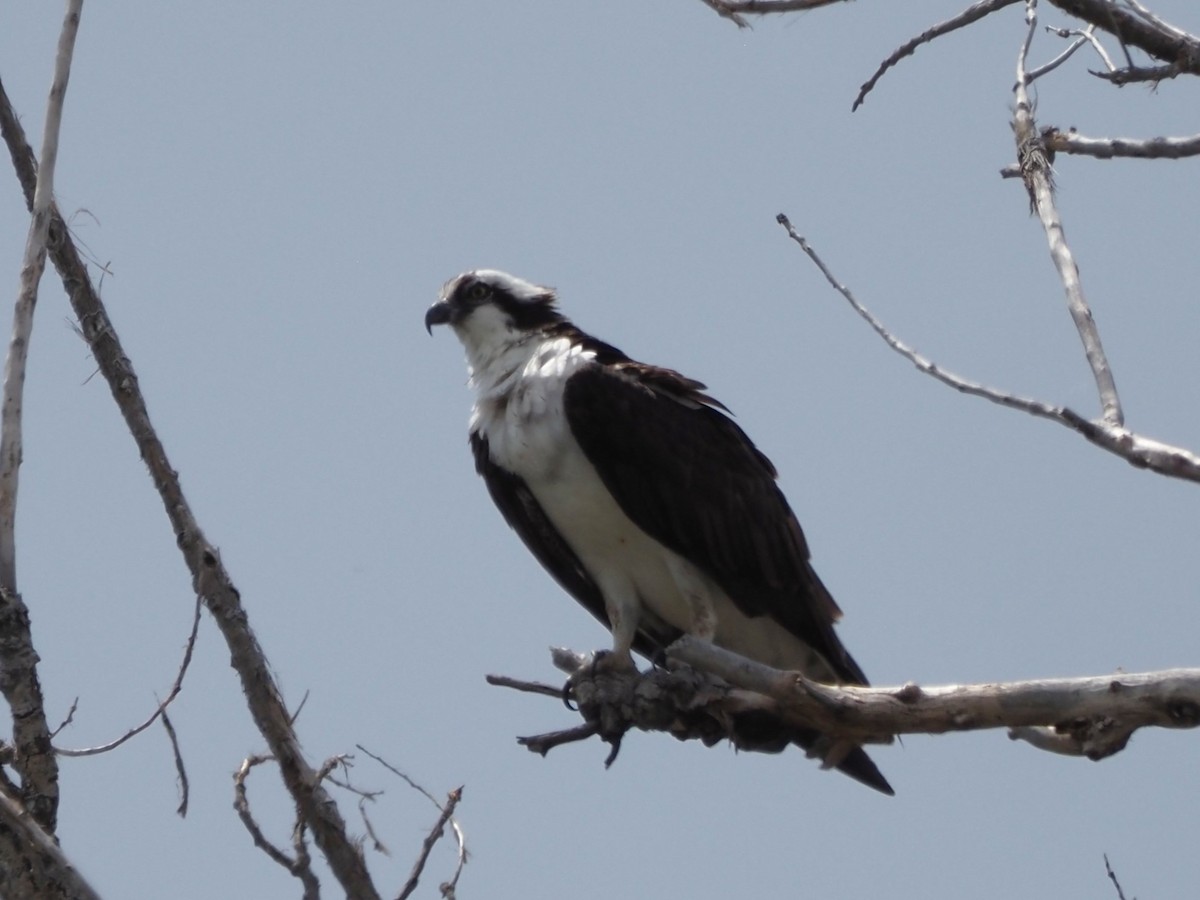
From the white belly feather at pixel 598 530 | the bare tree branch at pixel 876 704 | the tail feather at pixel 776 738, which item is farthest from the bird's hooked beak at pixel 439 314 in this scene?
the tail feather at pixel 776 738

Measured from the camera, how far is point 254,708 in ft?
17.4

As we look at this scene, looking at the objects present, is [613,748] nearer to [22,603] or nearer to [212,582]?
[212,582]

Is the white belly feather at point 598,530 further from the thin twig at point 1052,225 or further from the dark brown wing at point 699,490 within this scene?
the thin twig at point 1052,225

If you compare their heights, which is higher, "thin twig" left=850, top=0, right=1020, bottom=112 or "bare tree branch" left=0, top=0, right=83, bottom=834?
"thin twig" left=850, top=0, right=1020, bottom=112

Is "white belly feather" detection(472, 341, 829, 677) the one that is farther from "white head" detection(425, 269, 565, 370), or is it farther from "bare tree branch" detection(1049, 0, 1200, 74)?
"bare tree branch" detection(1049, 0, 1200, 74)

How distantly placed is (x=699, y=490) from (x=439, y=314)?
1664 millimetres

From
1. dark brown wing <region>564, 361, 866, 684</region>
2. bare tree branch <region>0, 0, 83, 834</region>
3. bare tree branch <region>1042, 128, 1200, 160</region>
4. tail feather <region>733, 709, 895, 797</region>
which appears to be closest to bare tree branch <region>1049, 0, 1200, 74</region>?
bare tree branch <region>1042, 128, 1200, 160</region>

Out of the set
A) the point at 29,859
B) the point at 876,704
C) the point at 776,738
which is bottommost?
the point at 29,859

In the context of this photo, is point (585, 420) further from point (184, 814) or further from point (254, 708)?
point (184, 814)

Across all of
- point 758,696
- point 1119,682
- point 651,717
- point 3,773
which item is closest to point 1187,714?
point 1119,682

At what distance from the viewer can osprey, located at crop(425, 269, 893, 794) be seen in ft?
22.1

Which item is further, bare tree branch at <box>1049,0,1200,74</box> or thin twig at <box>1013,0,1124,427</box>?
bare tree branch at <box>1049,0,1200,74</box>

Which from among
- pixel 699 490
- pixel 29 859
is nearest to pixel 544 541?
pixel 699 490

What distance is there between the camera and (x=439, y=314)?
25.2ft
